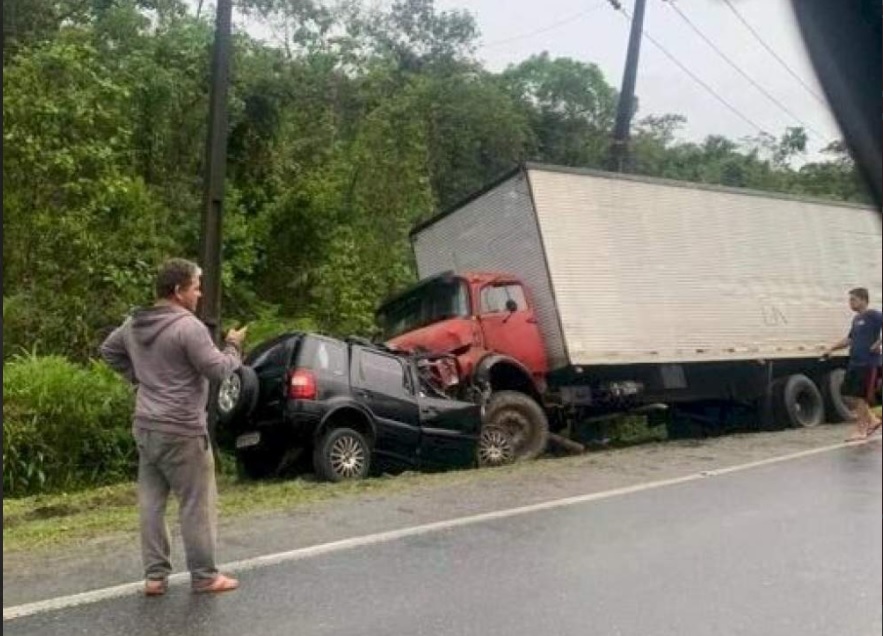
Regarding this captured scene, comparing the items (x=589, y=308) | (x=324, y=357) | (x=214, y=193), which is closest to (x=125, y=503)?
(x=324, y=357)

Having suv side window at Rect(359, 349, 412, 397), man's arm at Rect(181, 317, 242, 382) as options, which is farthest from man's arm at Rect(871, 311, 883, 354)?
suv side window at Rect(359, 349, 412, 397)

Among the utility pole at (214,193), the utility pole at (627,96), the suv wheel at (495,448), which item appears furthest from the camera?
the suv wheel at (495,448)

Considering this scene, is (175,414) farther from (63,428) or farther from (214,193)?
(63,428)

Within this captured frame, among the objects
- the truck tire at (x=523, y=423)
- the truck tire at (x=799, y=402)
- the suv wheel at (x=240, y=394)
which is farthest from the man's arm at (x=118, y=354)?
the truck tire at (x=799, y=402)

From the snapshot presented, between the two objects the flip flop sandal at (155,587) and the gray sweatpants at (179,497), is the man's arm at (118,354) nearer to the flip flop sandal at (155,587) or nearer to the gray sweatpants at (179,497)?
the gray sweatpants at (179,497)

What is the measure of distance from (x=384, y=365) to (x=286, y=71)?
7.27 m

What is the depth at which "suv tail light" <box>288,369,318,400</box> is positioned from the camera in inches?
373

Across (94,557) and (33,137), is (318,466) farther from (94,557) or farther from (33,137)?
(33,137)

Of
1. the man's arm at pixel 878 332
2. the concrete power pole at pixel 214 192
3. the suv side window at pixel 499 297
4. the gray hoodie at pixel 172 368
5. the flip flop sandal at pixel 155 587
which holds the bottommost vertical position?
the flip flop sandal at pixel 155 587

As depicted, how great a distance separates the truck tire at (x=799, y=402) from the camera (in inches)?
551

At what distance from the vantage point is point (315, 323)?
16.2 metres

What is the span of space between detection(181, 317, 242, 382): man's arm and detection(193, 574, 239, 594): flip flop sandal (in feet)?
3.42

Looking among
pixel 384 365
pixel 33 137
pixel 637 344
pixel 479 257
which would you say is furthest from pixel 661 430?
pixel 33 137

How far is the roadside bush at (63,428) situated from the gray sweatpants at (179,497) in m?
5.13
